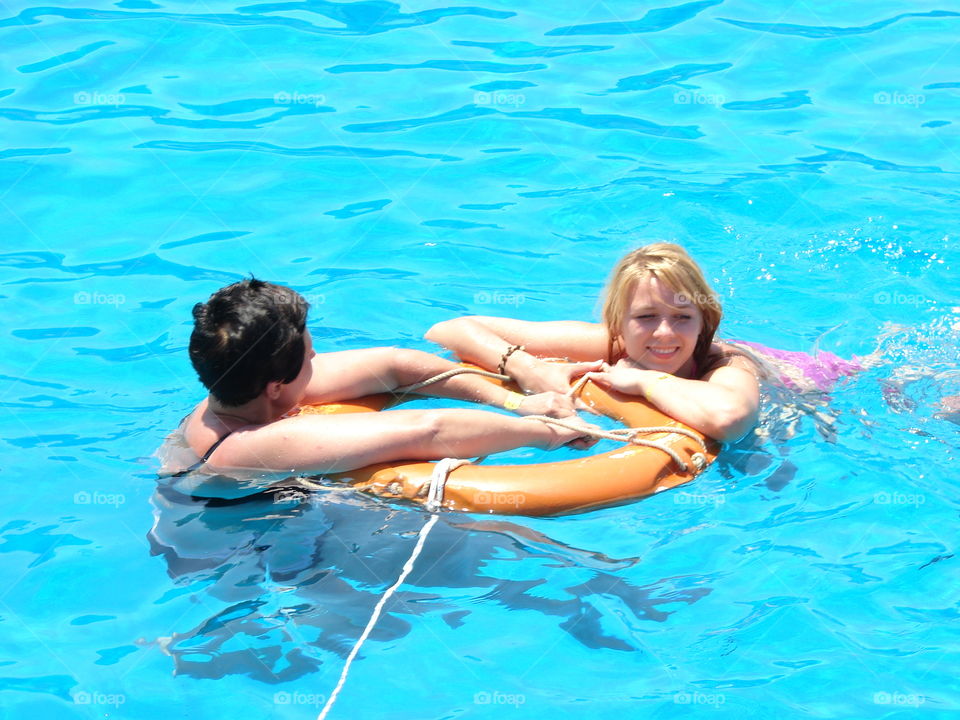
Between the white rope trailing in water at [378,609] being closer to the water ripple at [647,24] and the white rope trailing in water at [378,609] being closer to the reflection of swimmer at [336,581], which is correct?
the reflection of swimmer at [336,581]

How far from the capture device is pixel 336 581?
3.92 meters

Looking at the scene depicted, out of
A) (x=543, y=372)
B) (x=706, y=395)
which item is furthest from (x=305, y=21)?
(x=706, y=395)

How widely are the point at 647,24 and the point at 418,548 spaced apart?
5717mm

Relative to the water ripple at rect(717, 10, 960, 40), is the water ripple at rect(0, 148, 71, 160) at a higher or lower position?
lower

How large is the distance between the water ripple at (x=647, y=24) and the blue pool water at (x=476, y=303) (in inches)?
1.4

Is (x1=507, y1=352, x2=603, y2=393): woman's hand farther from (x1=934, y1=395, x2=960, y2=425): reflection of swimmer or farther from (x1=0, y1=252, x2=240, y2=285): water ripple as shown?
(x1=0, y1=252, x2=240, y2=285): water ripple

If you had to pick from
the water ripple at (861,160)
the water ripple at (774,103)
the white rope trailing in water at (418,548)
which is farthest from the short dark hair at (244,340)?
the water ripple at (774,103)

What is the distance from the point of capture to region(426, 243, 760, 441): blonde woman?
4512mm

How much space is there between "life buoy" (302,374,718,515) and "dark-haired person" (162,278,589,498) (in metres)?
0.09

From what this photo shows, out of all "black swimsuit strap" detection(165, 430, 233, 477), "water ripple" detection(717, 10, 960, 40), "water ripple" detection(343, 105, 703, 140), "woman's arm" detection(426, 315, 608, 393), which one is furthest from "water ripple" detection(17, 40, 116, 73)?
"black swimsuit strap" detection(165, 430, 233, 477)

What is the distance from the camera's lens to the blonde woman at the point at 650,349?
4.51 metres

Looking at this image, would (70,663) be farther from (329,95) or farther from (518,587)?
(329,95)

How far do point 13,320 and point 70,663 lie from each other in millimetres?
2516

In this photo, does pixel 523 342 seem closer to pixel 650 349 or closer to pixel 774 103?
pixel 650 349
